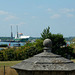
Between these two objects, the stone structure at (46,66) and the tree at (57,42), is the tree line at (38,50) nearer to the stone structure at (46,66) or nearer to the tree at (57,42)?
the tree at (57,42)

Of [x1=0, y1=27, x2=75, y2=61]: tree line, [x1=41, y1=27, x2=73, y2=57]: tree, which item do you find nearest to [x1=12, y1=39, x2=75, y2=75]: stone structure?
[x1=0, y1=27, x2=75, y2=61]: tree line

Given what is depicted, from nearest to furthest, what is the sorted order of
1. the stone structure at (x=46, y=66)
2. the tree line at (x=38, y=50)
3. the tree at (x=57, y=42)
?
the stone structure at (x=46, y=66), the tree line at (x=38, y=50), the tree at (x=57, y=42)

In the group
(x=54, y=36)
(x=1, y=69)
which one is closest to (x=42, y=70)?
(x=1, y=69)

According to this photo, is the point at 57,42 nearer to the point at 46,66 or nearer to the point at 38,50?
the point at 38,50

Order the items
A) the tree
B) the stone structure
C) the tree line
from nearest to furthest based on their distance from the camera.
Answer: the stone structure
the tree line
the tree

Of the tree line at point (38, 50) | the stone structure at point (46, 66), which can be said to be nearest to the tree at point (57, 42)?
the tree line at point (38, 50)

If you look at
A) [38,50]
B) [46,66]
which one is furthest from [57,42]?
[46,66]

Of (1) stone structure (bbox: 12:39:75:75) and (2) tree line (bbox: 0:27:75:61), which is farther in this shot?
(2) tree line (bbox: 0:27:75:61)

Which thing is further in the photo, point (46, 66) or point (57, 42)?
point (57, 42)

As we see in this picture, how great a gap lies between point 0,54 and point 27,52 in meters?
4.46

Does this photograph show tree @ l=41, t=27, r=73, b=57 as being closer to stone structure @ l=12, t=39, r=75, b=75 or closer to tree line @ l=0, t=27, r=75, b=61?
tree line @ l=0, t=27, r=75, b=61

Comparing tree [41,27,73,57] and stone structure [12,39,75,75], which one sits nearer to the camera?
stone structure [12,39,75,75]

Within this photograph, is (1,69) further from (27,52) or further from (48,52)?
(27,52)

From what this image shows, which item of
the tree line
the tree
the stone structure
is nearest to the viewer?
the stone structure
